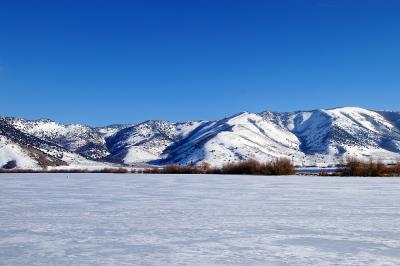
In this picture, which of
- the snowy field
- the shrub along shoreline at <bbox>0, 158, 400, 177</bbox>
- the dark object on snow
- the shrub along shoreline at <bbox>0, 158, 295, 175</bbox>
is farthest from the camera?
the dark object on snow

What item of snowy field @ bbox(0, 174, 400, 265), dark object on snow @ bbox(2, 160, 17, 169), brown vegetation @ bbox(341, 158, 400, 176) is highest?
dark object on snow @ bbox(2, 160, 17, 169)

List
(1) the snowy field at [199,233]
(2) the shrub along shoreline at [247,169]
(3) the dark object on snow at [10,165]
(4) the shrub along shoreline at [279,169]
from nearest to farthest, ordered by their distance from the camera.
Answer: (1) the snowy field at [199,233]
(4) the shrub along shoreline at [279,169]
(2) the shrub along shoreline at [247,169]
(3) the dark object on snow at [10,165]

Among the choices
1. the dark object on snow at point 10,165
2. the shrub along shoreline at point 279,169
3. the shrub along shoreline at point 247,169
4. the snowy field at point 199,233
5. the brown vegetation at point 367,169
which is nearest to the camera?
the snowy field at point 199,233

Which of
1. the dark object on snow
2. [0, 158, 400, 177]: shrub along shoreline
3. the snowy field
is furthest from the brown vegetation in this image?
the dark object on snow

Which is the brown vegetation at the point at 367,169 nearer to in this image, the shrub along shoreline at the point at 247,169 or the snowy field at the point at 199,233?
the shrub along shoreline at the point at 247,169

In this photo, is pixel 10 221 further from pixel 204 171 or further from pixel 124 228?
pixel 204 171

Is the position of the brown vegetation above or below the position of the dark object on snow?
below

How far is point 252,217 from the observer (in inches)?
491

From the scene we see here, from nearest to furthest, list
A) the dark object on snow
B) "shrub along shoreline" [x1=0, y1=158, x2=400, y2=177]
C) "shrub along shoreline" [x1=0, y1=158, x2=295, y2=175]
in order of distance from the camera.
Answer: "shrub along shoreline" [x1=0, y1=158, x2=400, y2=177]
"shrub along shoreline" [x1=0, y1=158, x2=295, y2=175]
the dark object on snow

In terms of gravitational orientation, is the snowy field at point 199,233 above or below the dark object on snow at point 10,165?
below

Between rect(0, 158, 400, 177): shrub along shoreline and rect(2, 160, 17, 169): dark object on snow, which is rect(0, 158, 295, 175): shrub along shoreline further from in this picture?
rect(2, 160, 17, 169): dark object on snow

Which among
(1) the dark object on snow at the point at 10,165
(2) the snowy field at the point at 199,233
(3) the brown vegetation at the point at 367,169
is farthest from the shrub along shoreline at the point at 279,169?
(1) the dark object on snow at the point at 10,165

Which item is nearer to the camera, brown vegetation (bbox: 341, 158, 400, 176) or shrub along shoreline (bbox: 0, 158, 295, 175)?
brown vegetation (bbox: 341, 158, 400, 176)

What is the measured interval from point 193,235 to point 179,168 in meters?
43.9
